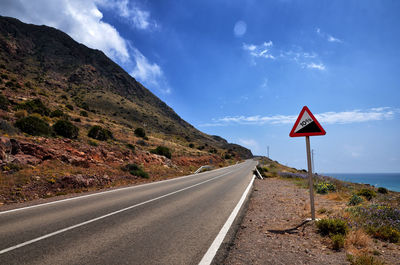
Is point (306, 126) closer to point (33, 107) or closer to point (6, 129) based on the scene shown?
point (6, 129)

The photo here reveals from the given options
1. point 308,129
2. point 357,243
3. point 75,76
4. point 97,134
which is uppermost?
point 75,76

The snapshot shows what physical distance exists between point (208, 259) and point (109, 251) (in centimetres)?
186

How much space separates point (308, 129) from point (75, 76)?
93.7 metres

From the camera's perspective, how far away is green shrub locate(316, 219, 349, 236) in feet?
14.5

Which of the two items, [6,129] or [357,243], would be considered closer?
[357,243]

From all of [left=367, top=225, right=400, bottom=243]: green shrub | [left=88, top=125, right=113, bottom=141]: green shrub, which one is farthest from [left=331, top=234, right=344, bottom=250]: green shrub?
[left=88, top=125, right=113, bottom=141]: green shrub

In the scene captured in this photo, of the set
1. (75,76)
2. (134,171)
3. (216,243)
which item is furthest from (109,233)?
(75,76)

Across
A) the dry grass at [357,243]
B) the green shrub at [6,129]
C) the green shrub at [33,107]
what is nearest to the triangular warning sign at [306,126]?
the dry grass at [357,243]

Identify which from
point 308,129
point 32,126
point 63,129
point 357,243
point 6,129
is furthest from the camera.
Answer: point 63,129

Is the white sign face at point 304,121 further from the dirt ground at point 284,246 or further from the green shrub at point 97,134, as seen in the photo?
the green shrub at point 97,134

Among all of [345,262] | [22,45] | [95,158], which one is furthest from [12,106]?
[22,45]

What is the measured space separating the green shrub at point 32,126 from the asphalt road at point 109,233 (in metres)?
11.6

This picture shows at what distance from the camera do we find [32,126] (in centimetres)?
1595

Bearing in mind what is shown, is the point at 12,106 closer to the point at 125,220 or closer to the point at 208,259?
the point at 125,220
